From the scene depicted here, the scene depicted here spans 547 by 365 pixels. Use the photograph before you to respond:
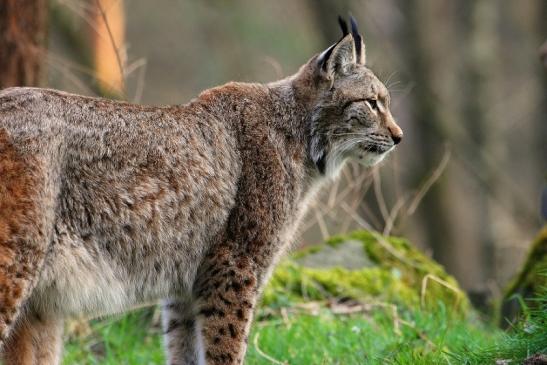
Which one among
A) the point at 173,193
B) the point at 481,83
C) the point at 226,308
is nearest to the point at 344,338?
the point at 226,308

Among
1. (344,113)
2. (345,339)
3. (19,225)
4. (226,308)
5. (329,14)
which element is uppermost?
(329,14)

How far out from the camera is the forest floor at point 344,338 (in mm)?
5234

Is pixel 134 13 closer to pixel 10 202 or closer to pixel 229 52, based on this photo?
pixel 229 52

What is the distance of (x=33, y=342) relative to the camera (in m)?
5.45

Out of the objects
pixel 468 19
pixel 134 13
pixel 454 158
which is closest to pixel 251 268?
pixel 454 158

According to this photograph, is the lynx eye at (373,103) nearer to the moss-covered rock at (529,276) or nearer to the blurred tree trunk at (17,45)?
the moss-covered rock at (529,276)

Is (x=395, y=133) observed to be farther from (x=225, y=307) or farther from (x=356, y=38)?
(x=225, y=307)

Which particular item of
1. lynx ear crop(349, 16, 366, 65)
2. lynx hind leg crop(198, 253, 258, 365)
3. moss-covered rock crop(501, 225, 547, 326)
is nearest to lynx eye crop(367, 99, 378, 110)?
lynx ear crop(349, 16, 366, 65)

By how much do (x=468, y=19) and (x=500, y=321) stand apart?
885cm

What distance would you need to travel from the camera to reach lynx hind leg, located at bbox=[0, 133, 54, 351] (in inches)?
182

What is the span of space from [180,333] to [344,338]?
1.25m

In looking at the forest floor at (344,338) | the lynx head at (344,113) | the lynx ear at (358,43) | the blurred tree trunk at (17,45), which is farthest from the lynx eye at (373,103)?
the blurred tree trunk at (17,45)

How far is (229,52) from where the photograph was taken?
2064cm

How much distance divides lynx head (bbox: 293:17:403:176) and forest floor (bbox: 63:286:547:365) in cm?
122
